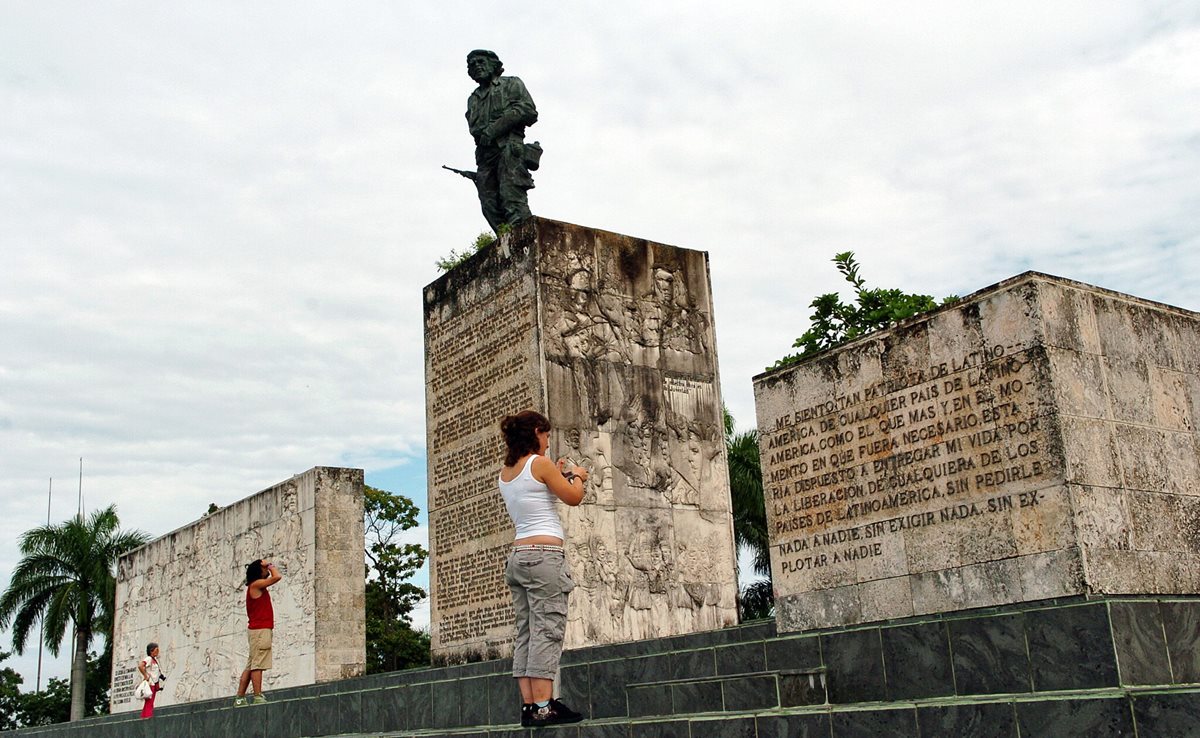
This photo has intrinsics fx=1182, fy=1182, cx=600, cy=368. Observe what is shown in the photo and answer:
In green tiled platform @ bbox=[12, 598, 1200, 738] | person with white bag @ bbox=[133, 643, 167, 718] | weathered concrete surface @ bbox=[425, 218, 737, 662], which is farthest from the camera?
→ person with white bag @ bbox=[133, 643, 167, 718]

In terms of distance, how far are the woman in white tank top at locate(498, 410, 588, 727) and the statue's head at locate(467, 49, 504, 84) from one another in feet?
29.3

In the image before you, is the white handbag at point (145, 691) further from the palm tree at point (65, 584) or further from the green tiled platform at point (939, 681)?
the palm tree at point (65, 584)

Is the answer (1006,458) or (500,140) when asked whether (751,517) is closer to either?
(500,140)

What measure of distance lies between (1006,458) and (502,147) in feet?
28.3

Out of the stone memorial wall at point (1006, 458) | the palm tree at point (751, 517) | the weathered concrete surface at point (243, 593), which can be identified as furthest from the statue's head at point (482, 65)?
the palm tree at point (751, 517)

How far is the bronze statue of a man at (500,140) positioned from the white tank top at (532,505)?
25.1 ft

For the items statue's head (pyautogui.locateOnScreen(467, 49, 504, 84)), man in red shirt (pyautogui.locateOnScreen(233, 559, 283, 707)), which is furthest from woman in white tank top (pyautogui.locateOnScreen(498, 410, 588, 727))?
statue's head (pyautogui.locateOnScreen(467, 49, 504, 84))

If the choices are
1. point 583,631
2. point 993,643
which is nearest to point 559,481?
point 993,643

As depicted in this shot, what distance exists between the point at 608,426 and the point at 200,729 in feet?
17.0

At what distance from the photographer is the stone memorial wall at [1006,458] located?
6.55 metres

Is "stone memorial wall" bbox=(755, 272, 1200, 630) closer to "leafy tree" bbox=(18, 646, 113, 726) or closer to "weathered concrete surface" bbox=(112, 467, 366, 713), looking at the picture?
"weathered concrete surface" bbox=(112, 467, 366, 713)

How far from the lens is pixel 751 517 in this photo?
3100 cm

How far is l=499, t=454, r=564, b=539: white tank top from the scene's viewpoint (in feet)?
20.4

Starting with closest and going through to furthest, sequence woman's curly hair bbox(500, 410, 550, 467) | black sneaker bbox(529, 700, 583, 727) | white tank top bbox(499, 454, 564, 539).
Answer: black sneaker bbox(529, 700, 583, 727) < white tank top bbox(499, 454, 564, 539) < woman's curly hair bbox(500, 410, 550, 467)
